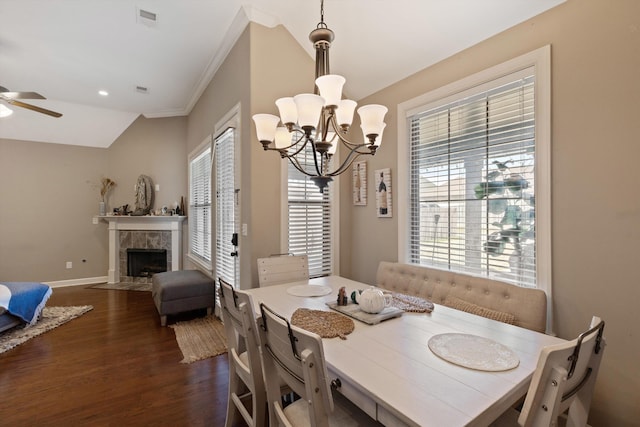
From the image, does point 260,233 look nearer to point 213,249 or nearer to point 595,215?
point 213,249

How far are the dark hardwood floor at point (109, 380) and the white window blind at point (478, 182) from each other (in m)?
2.11

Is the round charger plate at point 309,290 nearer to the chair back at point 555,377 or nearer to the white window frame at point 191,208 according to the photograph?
the chair back at point 555,377

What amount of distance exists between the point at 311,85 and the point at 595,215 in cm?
258

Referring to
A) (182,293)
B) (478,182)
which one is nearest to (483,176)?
(478,182)

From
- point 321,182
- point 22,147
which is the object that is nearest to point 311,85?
point 321,182

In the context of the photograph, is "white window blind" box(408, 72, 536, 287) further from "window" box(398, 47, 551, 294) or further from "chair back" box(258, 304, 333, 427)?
"chair back" box(258, 304, 333, 427)

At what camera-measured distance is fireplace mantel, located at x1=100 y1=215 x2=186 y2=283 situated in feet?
17.7

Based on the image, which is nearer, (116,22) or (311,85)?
(116,22)

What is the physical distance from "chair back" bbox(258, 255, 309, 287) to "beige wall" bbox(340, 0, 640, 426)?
1.86 m

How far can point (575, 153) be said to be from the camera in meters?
1.72

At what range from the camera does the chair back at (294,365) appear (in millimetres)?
933

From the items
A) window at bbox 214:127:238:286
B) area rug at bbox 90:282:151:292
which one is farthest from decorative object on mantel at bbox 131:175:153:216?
window at bbox 214:127:238:286

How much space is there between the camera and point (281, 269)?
2580mm

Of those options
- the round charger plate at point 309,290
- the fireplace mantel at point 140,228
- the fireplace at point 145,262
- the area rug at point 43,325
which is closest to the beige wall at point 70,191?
the fireplace mantel at point 140,228
